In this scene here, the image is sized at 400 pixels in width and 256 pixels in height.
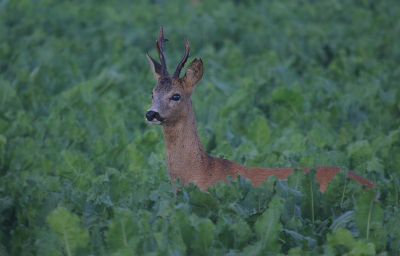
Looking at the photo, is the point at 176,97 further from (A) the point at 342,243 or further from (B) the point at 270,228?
(A) the point at 342,243

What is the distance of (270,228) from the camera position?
4.98 meters

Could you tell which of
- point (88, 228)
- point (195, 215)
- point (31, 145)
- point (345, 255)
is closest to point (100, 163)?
point (31, 145)

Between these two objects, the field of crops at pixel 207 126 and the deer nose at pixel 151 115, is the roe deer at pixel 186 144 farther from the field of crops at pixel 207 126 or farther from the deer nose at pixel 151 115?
the field of crops at pixel 207 126

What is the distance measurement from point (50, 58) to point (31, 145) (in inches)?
158

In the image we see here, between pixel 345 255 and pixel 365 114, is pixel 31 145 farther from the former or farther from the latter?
pixel 345 255

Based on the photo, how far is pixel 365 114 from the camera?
1062cm

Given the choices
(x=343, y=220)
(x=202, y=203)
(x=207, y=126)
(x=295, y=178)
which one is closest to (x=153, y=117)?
(x=202, y=203)

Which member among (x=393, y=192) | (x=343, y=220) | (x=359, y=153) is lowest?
(x=359, y=153)

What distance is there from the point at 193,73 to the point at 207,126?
282 centimetres

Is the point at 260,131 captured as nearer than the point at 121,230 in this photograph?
No

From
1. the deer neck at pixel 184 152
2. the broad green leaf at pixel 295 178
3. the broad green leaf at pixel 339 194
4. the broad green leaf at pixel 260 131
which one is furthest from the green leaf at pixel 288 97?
the broad green leaf at pixel 339 194

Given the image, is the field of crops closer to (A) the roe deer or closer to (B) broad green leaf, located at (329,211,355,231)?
(B) broad green leaf, located at (329,211,355,231)

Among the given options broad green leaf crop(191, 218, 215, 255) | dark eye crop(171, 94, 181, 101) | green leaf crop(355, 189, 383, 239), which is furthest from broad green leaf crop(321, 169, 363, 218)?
dark eye crop(171, 94, 181, 101)

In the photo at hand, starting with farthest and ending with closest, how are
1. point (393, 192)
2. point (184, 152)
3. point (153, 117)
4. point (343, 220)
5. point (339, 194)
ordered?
point (184, 152), point (153, 117), point (393, 192), point (339, 194), point (343, 220)
